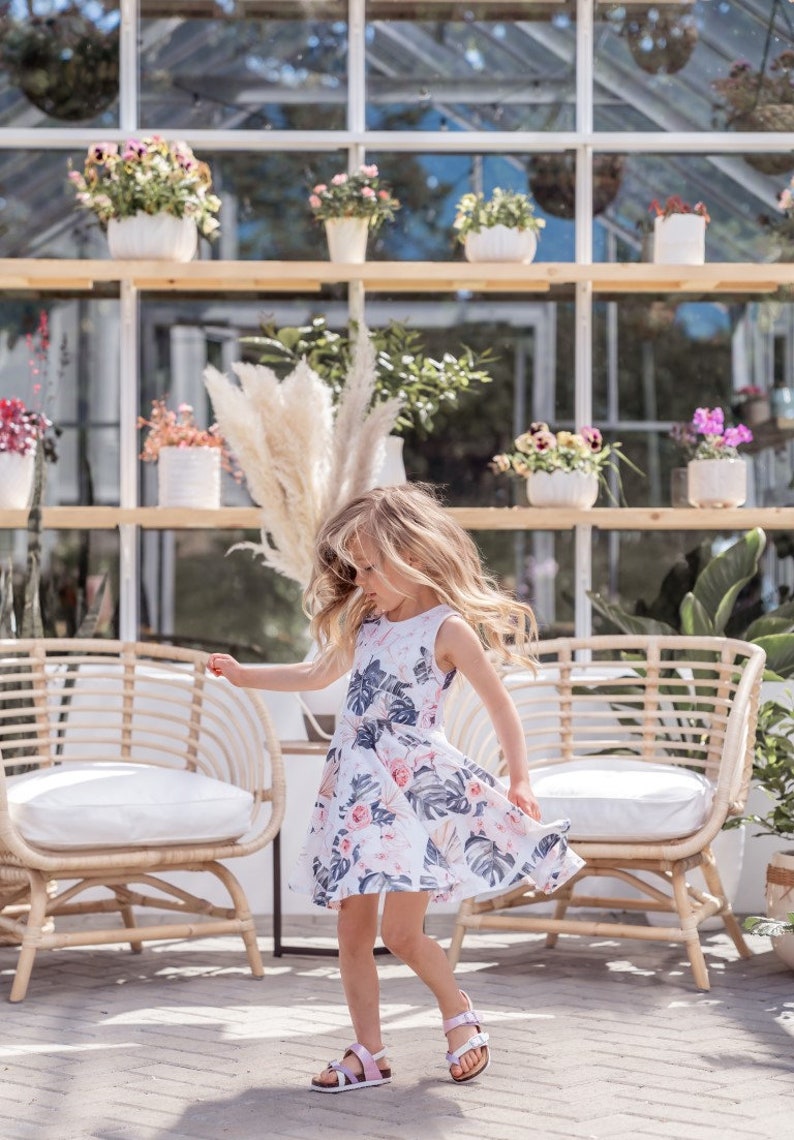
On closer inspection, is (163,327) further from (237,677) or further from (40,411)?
(237,677)

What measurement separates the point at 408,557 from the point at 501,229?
2303 mm

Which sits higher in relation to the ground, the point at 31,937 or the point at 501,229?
the point at 501,229

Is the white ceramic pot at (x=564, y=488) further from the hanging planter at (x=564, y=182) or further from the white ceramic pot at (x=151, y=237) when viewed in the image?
the white ceramic pot at (x=151, y=237)

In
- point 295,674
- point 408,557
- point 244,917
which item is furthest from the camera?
point 244,917

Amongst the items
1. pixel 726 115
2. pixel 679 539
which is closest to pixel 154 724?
pixel 679 539

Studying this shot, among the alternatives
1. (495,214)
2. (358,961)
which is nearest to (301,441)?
(495,214)

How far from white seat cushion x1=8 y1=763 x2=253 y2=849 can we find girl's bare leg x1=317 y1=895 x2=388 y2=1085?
828 millimetres

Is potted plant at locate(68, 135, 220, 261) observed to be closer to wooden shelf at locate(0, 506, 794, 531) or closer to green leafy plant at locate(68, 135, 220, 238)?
green leafy plant at locate(68, 135, 220, 238)

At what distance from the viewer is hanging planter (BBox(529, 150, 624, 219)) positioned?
501cm

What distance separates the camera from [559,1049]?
2924 mm

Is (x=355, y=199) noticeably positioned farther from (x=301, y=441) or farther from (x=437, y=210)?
(x=301, y=441)

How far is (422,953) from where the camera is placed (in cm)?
262

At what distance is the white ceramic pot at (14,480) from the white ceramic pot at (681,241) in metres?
1.99

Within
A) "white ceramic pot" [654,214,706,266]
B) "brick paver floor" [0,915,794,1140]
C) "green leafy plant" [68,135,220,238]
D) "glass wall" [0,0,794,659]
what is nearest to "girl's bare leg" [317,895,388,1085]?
"brick paver floor" [0,915,794,1140]
